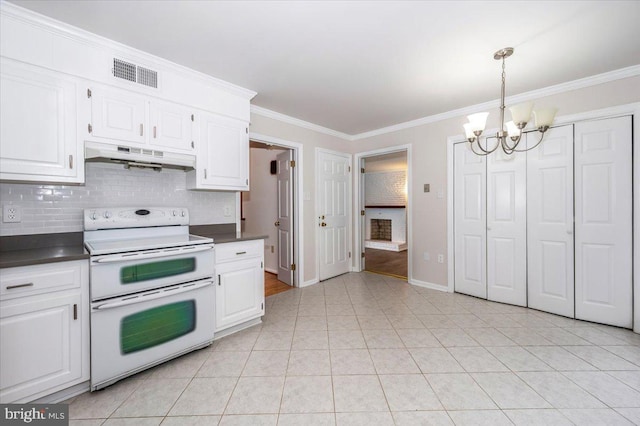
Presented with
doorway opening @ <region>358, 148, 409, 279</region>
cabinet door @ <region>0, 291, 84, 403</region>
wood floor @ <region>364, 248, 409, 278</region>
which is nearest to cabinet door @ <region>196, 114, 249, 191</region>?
cabinet door @ <region>0, 291, 84, 403</region>

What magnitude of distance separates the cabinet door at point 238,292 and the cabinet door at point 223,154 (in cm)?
82

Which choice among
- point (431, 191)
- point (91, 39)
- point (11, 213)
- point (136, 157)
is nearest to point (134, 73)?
point (91, 39)

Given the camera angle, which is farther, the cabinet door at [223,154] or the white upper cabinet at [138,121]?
the cabinet door at [223,154]

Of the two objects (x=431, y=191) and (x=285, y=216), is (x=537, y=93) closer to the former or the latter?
(x=431, y=191)

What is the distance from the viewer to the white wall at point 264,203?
15.4 feet

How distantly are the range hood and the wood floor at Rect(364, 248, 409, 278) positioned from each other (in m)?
3.70

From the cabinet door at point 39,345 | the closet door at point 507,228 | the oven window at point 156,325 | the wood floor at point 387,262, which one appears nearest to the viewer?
the cabinet door at point 39,345

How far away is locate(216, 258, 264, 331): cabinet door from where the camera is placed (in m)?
2.46

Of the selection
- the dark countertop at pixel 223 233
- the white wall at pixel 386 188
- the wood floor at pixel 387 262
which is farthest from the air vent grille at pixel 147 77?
the white wall at pixel 386 188

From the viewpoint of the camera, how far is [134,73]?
7.14 feet

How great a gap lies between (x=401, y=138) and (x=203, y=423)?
4068 millimetres

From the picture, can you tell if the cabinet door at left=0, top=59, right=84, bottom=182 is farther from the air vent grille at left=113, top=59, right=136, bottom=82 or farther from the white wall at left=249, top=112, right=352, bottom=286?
the white wall at left=249, top=112, right=352, bottom=286

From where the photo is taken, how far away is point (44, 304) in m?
1.61

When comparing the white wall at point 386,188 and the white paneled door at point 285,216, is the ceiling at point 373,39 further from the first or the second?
the white wall at point 386,188
